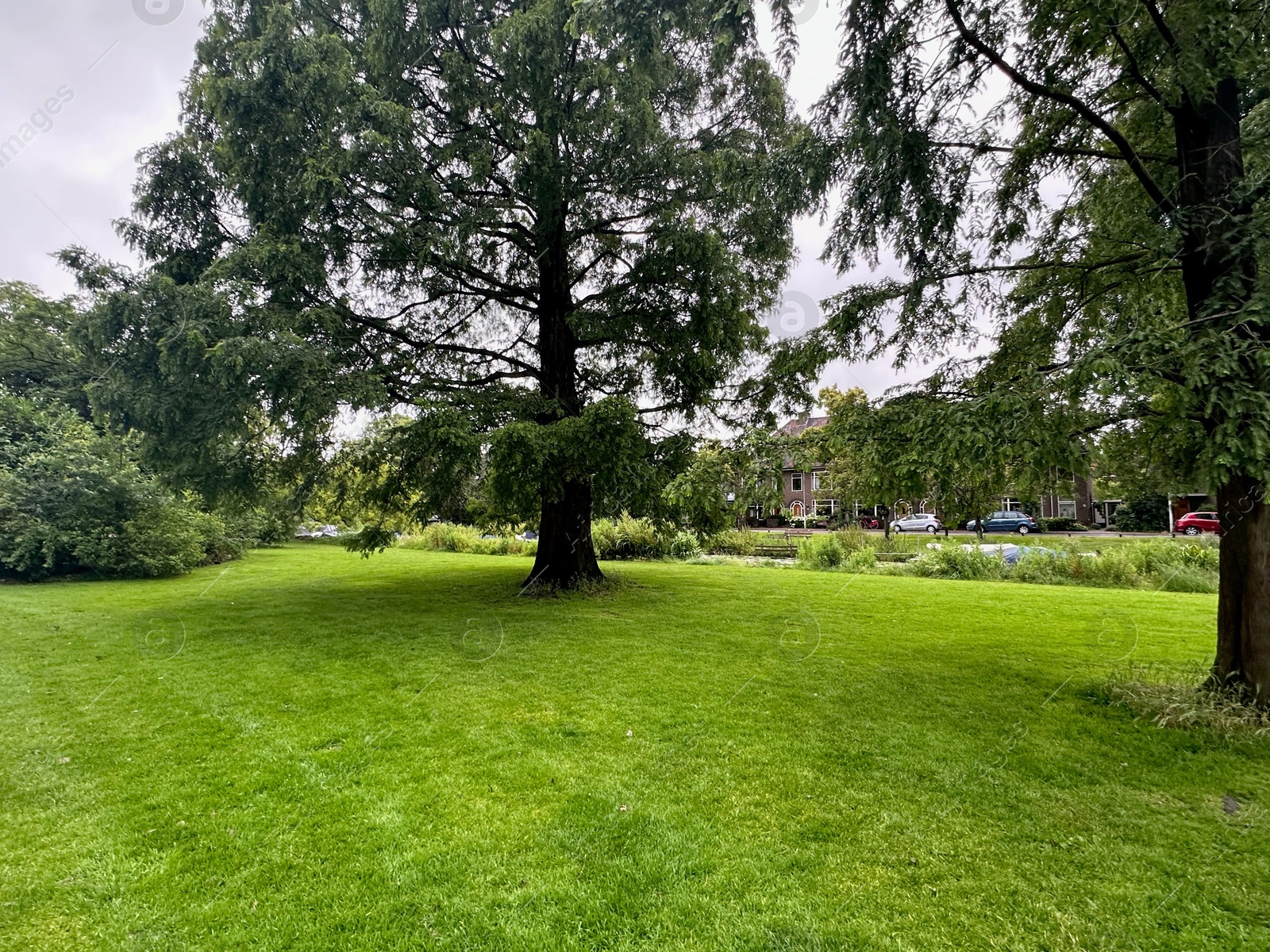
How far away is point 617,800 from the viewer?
3449mm

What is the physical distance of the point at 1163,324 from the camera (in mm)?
4777

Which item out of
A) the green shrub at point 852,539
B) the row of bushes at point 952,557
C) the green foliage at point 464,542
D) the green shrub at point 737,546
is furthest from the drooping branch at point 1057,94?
the green foliage at point 464,542

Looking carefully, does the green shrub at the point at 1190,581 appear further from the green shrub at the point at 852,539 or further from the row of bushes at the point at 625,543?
the row of bushes at the point at 625,543

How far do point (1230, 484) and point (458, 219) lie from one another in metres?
9.90

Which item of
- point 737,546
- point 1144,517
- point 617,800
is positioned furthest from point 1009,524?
point 617,800

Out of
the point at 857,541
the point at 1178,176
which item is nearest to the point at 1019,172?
the point at 1178,176

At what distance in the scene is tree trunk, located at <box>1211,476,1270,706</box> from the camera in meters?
4.53

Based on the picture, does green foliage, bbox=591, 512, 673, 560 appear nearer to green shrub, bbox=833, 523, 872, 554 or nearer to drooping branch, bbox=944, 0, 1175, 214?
green shrub, bbox=833, 523, 872, 554

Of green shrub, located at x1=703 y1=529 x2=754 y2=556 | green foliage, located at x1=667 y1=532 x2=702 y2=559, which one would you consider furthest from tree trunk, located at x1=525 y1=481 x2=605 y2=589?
green shrub, located at x1=703 y1=529 x2=754 y2=556

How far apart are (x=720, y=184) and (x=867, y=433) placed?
5476mm

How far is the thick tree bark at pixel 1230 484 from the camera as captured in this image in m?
4.32

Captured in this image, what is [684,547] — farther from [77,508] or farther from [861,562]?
[77,508]

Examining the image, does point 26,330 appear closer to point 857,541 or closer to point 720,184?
point 720,184

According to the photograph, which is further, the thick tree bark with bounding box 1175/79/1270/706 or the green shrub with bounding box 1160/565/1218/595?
the green shrub with bounding box 1160/565/1218/595
